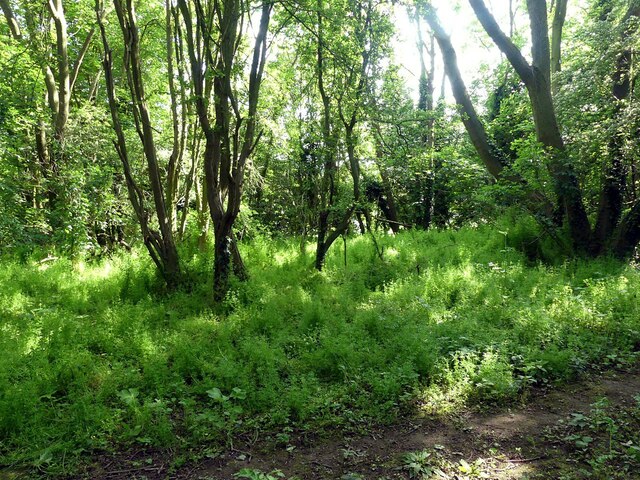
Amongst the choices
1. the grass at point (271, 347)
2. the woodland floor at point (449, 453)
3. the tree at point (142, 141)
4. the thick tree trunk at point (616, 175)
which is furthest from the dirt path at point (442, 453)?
the thick tree trunk at point (616, 175)

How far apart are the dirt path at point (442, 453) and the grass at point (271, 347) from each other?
245 mm

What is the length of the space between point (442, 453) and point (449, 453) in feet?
0.18

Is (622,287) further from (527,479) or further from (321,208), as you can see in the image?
(321,208)

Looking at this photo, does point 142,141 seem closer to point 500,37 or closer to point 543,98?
point 500,37

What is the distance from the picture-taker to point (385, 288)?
6.99 metres

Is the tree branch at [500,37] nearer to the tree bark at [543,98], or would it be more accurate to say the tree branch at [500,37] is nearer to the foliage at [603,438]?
the tree bark at [543,98]

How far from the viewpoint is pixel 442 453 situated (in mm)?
3162

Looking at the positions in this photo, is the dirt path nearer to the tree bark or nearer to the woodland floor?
the woodland floor

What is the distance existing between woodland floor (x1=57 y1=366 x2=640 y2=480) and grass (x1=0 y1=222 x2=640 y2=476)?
0.65ft

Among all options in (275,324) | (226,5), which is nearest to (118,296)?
(275,324)

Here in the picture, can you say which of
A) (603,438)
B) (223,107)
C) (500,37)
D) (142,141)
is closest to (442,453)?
(603,438)

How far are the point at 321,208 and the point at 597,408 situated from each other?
19.4 ft

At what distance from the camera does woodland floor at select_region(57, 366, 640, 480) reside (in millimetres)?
2938

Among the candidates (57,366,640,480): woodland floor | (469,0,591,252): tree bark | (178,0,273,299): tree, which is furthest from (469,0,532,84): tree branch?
(57,366,640,480): woodland floor
